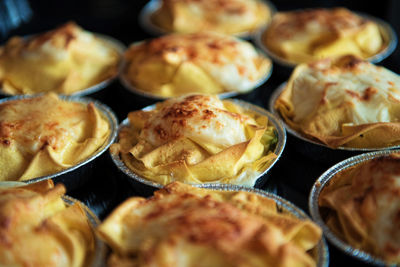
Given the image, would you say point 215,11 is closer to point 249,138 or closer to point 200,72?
point 200,72

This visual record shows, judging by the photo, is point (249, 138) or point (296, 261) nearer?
point (296, 261)

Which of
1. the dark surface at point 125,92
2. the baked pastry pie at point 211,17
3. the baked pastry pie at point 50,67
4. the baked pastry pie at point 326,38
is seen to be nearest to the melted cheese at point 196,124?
the dark surface at point 125,92

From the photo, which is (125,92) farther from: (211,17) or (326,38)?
(326,38)

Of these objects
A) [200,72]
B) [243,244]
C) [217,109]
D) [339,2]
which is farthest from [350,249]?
[339,2]

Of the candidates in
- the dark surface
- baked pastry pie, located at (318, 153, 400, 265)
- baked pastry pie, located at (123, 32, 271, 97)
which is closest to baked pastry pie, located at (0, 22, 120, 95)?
the dark surface

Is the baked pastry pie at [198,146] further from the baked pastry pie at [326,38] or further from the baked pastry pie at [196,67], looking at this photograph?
the baked pastry pie at [326,38]

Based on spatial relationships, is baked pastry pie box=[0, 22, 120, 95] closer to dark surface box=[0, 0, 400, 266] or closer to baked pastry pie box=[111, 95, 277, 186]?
dark surface box=[0, 0, 400, 266]
